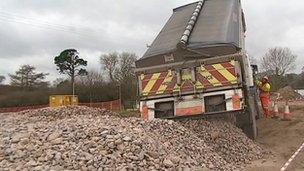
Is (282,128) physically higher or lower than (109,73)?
lower

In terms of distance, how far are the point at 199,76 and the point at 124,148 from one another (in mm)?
3059

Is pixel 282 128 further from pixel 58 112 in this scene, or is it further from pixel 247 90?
pixel 58 112

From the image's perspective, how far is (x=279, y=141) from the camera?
10.6m

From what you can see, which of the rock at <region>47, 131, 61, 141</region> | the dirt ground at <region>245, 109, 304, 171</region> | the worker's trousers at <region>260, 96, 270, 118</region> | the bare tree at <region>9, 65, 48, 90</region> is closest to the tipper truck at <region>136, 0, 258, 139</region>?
the dirt ground at <region>245, 109, 304, 171</region>

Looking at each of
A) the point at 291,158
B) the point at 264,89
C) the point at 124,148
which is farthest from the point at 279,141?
the point at 124,148

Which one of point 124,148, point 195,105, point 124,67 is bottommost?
point 124,148

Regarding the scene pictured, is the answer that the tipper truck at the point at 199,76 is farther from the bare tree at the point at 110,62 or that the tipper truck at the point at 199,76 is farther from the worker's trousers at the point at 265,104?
the bare tree at the point at 110,62

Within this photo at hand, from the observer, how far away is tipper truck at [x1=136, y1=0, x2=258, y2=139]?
29.4 feet

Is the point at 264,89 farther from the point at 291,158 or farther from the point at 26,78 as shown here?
the point at 26,78

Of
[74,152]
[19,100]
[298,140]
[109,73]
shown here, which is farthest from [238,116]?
[109,73]

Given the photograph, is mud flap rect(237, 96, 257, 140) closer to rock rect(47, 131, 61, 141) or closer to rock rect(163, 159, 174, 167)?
rock rect(163, 159, 174, 167)

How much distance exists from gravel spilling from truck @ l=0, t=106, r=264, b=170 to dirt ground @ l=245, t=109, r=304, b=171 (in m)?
0.34

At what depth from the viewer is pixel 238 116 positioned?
10.0 m

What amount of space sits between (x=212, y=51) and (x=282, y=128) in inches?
158
